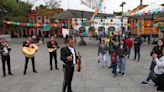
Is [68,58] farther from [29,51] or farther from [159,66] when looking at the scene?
[29,51]

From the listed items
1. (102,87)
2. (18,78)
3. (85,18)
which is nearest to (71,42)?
(102,87)

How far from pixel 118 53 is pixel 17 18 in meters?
38.6

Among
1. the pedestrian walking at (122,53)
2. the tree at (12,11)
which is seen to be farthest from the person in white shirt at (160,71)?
the tree at (12,11)

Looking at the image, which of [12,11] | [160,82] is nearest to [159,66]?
[160,82]

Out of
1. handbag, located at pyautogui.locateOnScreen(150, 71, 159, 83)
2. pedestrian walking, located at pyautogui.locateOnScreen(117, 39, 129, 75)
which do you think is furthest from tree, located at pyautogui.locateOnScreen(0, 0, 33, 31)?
handbag, located at pyautogui.locateOnScreen(150, 71, 159, 83)

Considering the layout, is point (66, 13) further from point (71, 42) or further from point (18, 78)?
point (71, 42)

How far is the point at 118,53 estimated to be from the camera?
990cm

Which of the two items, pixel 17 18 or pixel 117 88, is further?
pixel 17 18

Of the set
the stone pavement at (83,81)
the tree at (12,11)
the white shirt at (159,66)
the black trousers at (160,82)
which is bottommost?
the stone pavement at (83,81)

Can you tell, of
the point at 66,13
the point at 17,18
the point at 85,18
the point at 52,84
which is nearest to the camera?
the point at 52,84

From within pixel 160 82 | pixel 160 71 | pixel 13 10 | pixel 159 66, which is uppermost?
pixel 13 10

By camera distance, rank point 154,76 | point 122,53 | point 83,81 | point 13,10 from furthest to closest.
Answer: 1. point 13,10
2. point 122,53
3. point 83,81
4. point 154,76

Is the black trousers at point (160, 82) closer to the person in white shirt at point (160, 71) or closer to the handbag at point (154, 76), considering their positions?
the person in white shirt at point (160, 71)

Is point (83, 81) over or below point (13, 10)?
below
